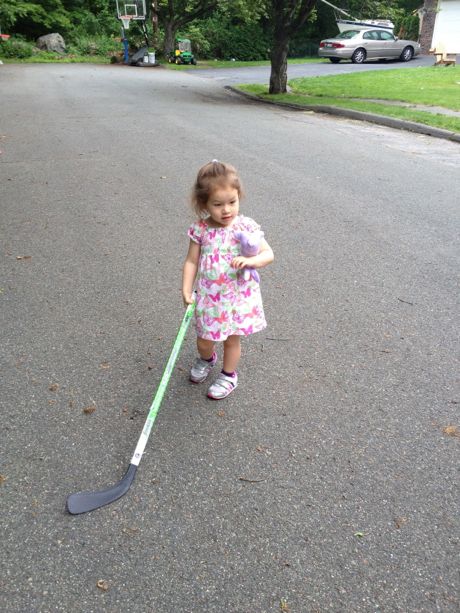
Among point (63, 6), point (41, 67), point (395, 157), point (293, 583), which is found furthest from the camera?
point (63, 6)

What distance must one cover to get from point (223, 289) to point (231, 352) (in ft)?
1.32

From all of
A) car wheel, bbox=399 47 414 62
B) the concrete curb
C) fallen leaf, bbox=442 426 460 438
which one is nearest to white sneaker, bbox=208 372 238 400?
fallen leaf, bbox=442 426 460 438

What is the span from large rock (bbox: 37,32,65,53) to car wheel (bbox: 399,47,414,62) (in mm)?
19250

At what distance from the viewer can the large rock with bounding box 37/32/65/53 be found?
3108 centimetres

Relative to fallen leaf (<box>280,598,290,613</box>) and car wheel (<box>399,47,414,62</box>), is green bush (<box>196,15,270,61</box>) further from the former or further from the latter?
fallen leaf (<box>280,598,290,613</box>)

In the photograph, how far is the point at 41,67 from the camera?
82.6 feet

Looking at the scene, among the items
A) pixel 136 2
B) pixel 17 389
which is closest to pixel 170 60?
pixel 136 2

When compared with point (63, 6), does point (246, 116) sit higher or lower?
lower

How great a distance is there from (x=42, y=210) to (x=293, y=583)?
4963 mm

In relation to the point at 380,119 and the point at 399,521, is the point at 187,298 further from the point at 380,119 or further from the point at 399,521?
the point at 380,119

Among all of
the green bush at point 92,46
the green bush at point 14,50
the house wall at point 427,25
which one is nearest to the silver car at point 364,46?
the house wall at point 427,25

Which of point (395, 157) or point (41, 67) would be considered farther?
point (41, 67)

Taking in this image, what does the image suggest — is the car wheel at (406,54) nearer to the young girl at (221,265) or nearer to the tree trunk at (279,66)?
the tree trunk at (279,66)

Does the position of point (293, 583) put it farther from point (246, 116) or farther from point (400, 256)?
point (246, 116)
